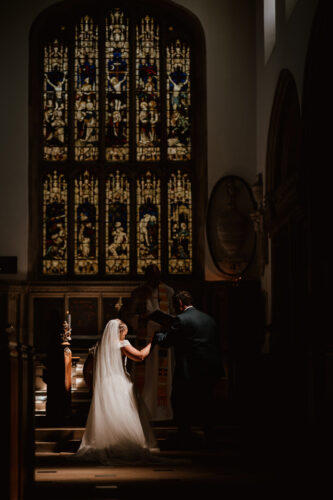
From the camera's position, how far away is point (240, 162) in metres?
12.8

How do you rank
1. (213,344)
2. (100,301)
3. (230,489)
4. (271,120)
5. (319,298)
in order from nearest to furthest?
(230,489) → (213,344) → (319,298) → (271,120) → (100,301)

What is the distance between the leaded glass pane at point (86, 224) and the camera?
1291cm

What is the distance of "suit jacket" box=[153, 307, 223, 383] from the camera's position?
7281mm

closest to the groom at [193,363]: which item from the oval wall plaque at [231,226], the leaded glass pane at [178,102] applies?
the oval wall plaque at [231,226]

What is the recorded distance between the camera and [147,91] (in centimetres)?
1320

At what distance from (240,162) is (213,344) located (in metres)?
5.82

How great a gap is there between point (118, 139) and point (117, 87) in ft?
2.69

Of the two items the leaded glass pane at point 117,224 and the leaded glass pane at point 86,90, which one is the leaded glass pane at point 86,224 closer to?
the leaded glass pane at point 117,224

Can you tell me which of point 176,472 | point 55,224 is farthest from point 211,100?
point 176,472

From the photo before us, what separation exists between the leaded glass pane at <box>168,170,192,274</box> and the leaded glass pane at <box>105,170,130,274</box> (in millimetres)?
656

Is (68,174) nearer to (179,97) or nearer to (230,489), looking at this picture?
(179,97)

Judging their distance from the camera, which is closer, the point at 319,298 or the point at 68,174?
the point at 319,298

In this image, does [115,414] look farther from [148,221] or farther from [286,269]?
[148,221]

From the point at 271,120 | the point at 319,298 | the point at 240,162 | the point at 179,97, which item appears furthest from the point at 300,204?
the point at 179,97
